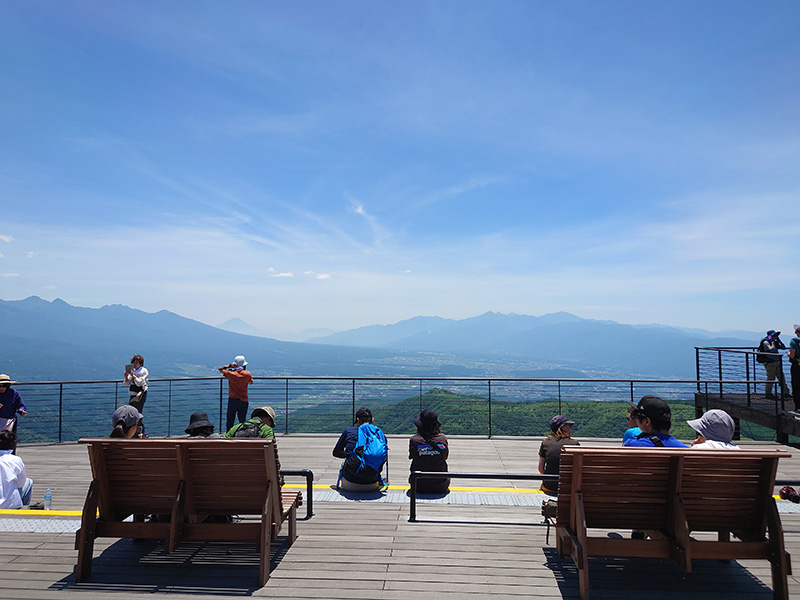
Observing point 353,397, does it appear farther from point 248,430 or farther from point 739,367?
point 739,367

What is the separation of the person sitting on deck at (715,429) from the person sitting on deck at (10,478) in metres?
6.57

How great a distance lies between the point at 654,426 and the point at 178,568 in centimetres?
388

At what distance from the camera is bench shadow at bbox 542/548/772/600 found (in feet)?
12.2

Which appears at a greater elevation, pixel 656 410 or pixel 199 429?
pixel 656 410

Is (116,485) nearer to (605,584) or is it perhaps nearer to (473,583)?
(473,583)

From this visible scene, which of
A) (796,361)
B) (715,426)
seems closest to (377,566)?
(715,426)

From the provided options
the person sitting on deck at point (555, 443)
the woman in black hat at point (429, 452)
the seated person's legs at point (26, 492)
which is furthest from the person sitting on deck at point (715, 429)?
the seated person's legs at point (26, 492)

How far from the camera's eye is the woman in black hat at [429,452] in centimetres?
617

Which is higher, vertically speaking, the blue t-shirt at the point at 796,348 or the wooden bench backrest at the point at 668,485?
the blue t-shirt at the point at 796,348

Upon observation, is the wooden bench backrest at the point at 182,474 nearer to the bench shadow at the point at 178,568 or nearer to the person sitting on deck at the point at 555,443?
the bench shadow at the point at 178,568

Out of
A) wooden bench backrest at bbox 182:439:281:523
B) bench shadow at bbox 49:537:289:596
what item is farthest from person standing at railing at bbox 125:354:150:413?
wooden bench backrest at bbox 182:439:281:523

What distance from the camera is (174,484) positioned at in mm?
4082

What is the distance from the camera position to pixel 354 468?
6.16 metres

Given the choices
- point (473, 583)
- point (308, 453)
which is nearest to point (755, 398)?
point (308, 453)
